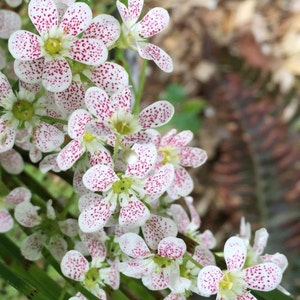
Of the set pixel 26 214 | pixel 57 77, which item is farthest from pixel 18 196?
pixel 57 77

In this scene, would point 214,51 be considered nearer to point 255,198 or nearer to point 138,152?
point 255,198

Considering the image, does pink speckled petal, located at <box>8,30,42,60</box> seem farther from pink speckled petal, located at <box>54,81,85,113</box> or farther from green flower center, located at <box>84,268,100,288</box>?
green flower center, located at <box>84,268,100,288</box>

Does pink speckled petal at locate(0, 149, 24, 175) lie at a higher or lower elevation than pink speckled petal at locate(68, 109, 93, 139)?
lower

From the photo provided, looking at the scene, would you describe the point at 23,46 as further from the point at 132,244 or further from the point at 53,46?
the point at 132,244

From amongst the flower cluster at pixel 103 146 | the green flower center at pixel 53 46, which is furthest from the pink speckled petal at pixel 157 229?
the green flower center at pixel 53 46

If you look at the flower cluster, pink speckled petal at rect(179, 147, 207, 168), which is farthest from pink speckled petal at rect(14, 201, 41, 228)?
pink speckled petal at rect(179, 147, 207, 168)
